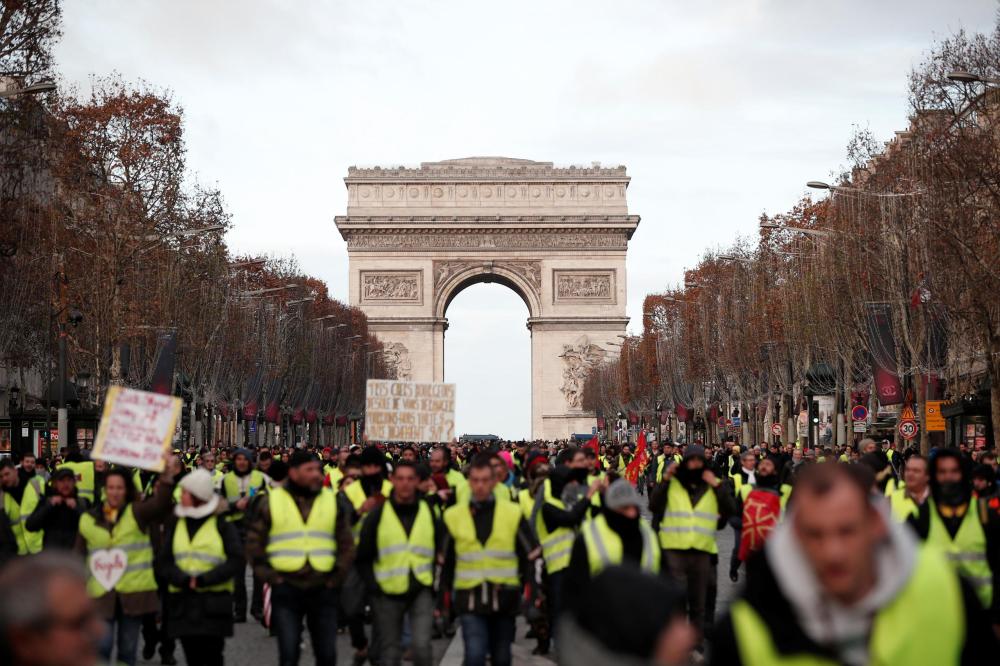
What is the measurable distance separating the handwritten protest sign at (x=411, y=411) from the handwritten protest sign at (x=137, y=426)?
430 inches

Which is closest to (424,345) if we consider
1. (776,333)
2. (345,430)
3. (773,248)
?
(345,430)

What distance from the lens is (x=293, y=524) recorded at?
10.6 meters

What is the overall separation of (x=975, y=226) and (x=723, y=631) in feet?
98.6

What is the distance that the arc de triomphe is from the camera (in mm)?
101875

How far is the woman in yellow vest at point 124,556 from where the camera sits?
11398 mm

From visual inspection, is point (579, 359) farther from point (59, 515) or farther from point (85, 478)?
point (59, 515)

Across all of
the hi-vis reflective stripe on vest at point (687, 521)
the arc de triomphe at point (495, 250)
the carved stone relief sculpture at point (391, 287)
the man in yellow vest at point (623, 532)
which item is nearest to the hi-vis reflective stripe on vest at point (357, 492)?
the hi-vis reflective stripe on vest at point (687, 521)

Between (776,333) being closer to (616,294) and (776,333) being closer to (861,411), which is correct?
(861,411)

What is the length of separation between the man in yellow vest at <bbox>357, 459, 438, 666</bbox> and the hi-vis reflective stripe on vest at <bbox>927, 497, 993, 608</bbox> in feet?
9.89

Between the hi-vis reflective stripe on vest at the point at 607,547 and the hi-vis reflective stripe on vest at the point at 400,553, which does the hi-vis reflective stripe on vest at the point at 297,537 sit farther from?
the hi-vis reflective stripe on vest at the point at 607,547

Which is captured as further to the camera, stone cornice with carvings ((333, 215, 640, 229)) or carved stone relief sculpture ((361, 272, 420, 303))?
carved stone relief sculpture ((361, 272, 420, 303))

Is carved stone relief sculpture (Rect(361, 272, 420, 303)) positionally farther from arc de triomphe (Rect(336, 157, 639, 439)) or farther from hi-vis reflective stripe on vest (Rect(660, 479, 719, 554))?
hi-vis reflective stripe on vest (Rect(660, 479, 719, 554))

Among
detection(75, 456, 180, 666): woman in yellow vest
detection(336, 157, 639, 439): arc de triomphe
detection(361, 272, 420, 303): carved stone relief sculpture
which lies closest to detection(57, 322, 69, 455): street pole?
detection(75, 456, 180, 666): woman in yellow vest

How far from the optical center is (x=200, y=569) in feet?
35.2
